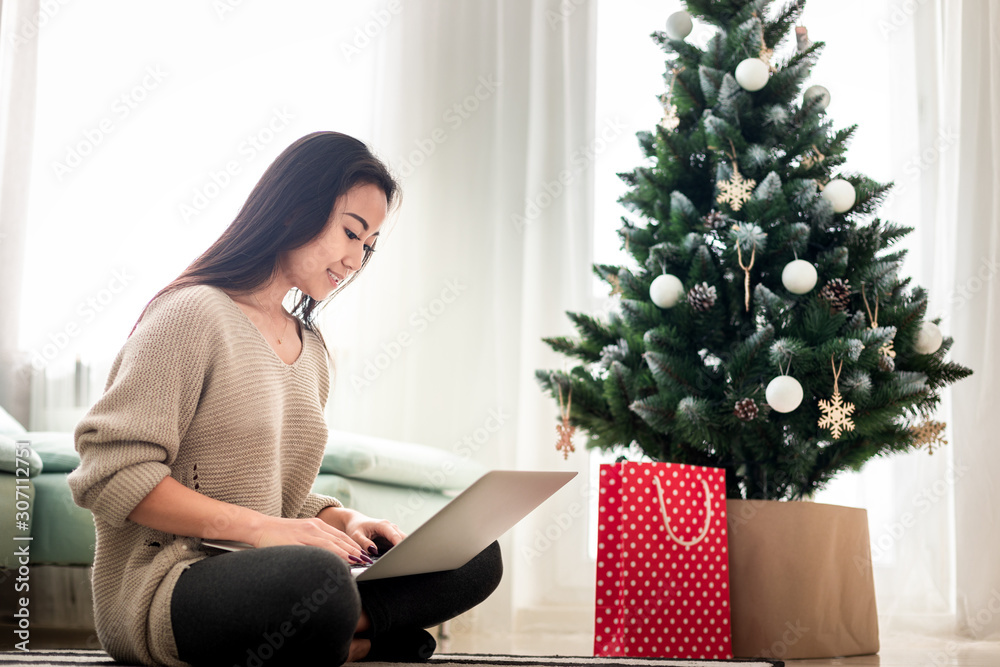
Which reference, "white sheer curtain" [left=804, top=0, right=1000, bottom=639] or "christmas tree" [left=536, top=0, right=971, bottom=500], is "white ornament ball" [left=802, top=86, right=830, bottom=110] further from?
"white sheer curtain" [left=804, top=0, right=1000, bottom=639]

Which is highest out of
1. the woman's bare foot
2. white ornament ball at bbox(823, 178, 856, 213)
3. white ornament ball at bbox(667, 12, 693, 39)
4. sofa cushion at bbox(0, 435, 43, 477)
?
white ornament ball at bbox(667, 12, 693, 39)

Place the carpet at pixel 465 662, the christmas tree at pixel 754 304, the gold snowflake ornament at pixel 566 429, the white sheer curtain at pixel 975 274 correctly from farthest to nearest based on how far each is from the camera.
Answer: the white sheer curtain at pixel 975 274 → the gold snowflake ornament at pixel 566 429 → the christmas tree at pixel 754 304 → the carpet at pixel 465 662

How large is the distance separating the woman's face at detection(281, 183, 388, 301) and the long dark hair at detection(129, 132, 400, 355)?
1cm

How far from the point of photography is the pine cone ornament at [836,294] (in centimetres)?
144

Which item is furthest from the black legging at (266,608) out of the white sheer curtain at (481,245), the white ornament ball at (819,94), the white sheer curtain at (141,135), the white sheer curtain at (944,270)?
the white sheer curtain at (944,270)

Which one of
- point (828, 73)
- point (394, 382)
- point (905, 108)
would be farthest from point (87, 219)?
point (905, 108)

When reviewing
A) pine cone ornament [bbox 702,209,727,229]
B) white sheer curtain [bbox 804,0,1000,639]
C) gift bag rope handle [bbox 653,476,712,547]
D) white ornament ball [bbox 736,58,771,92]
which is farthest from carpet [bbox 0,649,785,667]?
white sheer curtain [bbox 804,0,1000,639]

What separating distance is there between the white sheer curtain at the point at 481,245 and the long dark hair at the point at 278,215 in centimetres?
124

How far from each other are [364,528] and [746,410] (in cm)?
69

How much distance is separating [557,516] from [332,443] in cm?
80

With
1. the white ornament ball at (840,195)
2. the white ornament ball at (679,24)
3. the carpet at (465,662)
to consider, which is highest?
the white ornament ball at (679,24)

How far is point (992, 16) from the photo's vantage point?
7.17ft

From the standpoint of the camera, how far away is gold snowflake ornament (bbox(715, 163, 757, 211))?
1.49 meters

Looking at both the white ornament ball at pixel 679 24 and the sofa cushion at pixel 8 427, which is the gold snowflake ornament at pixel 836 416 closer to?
the white ornament ball at pixel 679 24
